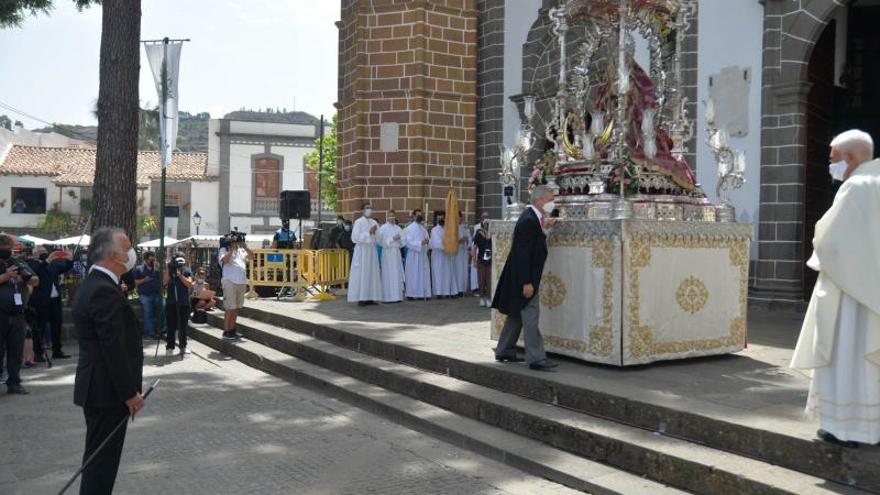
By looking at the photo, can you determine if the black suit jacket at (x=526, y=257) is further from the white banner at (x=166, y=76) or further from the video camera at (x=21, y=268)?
the white banner at (x=166, y=76)

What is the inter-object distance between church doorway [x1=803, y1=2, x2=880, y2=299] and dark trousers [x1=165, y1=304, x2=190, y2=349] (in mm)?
9117

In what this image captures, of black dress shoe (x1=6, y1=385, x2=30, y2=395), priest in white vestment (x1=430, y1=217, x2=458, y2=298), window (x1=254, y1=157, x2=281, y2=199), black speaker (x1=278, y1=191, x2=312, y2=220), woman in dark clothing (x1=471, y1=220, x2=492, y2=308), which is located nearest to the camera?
black dress shoe (x1=6, y1=385, x2=30, y2=395)

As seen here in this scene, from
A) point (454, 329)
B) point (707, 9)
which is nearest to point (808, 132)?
point (707, 9)

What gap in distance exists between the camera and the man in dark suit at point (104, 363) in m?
3.94

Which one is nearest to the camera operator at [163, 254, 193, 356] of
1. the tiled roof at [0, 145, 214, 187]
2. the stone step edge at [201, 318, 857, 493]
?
the stone step edge at [201, 318, 857, 493]

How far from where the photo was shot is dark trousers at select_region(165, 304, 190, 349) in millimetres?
10852

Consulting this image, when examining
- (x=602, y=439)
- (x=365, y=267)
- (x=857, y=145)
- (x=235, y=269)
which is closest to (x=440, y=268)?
(x=365, y=267)

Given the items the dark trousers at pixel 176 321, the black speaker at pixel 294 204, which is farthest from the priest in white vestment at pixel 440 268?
the dark trousers at pixel 176 321

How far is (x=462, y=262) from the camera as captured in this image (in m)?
14.8

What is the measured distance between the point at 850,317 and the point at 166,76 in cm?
1117

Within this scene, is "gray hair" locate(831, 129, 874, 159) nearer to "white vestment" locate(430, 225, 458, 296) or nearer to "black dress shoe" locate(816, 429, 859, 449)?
"black dress shoe" locate(816, 429, 859, 449)

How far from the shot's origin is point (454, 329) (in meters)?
9.60

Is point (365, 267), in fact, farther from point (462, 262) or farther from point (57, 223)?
point (57, 223)

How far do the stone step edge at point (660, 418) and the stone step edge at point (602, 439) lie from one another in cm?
6
